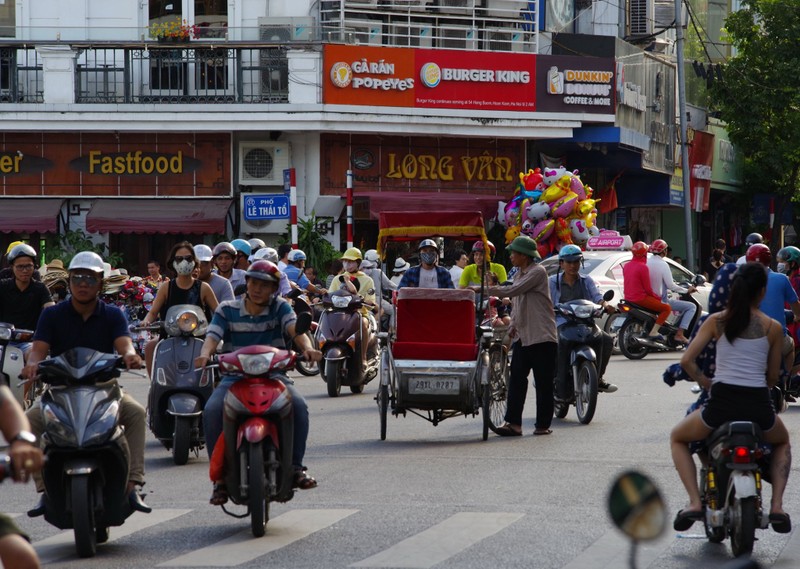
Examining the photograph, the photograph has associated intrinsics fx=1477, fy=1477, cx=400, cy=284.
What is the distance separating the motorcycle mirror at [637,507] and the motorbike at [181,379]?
8.16 m

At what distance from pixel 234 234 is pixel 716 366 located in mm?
24771

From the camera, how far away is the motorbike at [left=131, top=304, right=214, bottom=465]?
1115cm

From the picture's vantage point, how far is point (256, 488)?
8.00 meters

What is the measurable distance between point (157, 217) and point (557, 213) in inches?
340

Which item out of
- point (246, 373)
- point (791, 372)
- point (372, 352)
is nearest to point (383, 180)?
point (372, 352)

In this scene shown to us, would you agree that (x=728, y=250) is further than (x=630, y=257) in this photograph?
Yes

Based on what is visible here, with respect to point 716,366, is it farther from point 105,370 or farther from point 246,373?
point 105,370

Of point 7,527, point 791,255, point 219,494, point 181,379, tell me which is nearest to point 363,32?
point 791,255

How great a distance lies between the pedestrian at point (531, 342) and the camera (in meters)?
12.8

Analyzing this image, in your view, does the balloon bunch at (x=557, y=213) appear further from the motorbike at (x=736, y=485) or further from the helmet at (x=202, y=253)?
the motorbike at (x=736, y=485)

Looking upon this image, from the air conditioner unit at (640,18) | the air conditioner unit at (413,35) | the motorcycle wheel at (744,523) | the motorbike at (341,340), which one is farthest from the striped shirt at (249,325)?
the air conditioner unit at (640,18)

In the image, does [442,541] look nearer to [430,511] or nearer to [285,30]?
[430,511]

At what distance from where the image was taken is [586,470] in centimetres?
1065

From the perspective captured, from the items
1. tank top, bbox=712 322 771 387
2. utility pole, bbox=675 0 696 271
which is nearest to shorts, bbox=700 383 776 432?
tank top, bbox=712 322 771 387
